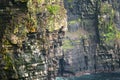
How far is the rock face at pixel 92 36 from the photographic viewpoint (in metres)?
158

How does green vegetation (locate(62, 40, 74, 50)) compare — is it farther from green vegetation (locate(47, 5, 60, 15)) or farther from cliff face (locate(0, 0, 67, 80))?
cliff face (locate(0, 0, 67, 80))

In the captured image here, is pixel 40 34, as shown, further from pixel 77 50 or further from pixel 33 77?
pixel 77 50

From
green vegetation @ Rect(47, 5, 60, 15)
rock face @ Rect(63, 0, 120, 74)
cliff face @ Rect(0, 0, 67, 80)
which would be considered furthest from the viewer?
rock face @ Rect(63, 0, 120, 74)

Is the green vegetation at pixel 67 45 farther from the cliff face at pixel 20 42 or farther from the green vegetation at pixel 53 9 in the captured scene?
the cliff face at pixel 20 42

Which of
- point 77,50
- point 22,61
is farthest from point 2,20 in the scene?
point 77,50

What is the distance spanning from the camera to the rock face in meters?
158

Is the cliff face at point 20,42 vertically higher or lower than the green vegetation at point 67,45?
higher

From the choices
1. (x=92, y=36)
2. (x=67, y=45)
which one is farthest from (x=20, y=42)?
(x=92, y=36)

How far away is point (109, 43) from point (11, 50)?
92.8 m

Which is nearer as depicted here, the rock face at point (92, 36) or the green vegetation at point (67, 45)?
the rock face at point (92, 36)

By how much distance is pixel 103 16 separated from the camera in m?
166

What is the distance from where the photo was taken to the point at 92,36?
16700 cm

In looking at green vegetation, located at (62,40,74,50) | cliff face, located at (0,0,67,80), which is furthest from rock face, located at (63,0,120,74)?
cliff face, located at (0,0,67,80)

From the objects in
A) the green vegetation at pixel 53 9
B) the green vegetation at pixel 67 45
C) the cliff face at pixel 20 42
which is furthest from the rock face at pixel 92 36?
the cliff face at pixel 20 42
